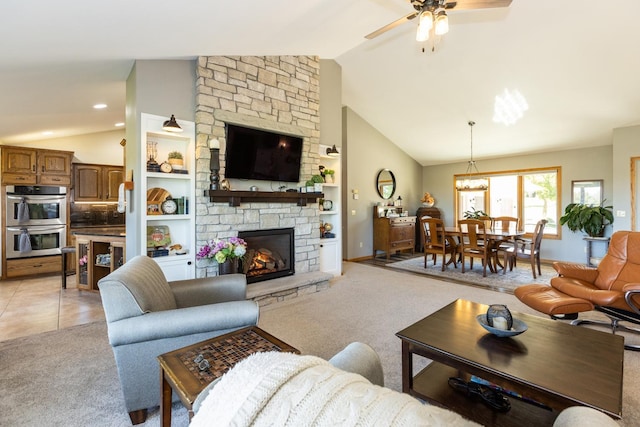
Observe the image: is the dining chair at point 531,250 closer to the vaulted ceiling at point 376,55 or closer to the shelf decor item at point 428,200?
the vaulted ceiling at point 376,55

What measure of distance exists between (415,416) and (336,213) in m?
4.83

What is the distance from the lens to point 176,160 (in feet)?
12.1

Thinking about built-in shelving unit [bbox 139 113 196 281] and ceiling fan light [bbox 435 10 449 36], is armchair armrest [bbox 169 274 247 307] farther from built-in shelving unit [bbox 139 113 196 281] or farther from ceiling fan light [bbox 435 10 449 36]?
ceiling fan light [bbox 435 10 449 36]

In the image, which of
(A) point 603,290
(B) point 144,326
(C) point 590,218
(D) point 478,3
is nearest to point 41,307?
(B) point 144,326

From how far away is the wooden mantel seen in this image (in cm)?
375

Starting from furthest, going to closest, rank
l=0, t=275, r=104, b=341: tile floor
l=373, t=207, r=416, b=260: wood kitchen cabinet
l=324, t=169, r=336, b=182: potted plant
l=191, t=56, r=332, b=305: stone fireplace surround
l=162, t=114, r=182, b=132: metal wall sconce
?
l=373, t=207, r=416, b=260: wood kitchen cabinet, l=324, t=169, r=336, b=182: potted plant, l=191, t=56, r=332, b=305: stone fireplace surround, l=162, t=114, r=182, b=132: metal wall sconce, l=0, t=275, r=104, b=341: tile floor

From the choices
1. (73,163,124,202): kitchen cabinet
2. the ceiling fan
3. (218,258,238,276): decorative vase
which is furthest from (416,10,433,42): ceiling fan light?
(73,163,124,202): kitchen cabinet

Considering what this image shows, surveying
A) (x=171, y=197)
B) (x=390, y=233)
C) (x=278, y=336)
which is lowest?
(x=278, y=336)

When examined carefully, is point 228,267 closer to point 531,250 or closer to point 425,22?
point 425,22

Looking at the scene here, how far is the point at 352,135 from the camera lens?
22.8 ft

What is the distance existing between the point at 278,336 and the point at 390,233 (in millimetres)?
4709

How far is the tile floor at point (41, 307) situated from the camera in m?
3.24

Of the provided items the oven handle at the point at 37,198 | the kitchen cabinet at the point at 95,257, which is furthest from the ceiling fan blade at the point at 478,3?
the oven handle at the point at 37,198

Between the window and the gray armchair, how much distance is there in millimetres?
7484
